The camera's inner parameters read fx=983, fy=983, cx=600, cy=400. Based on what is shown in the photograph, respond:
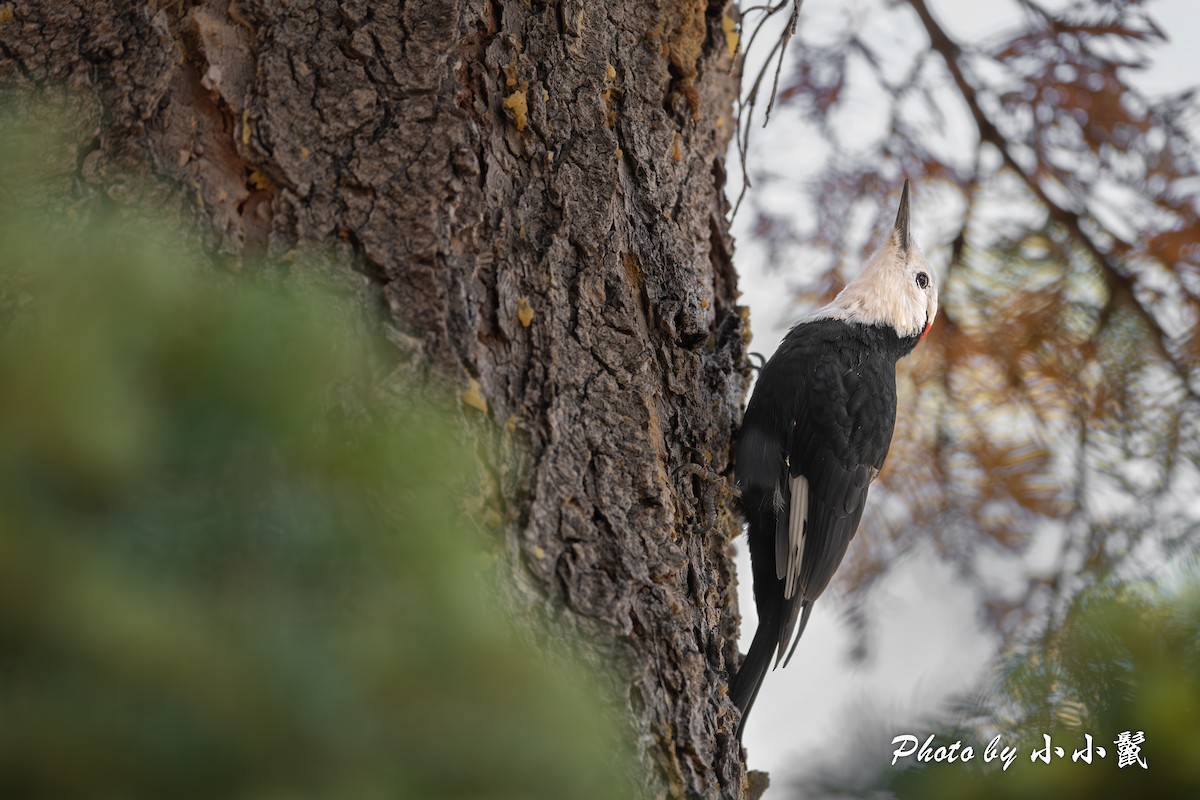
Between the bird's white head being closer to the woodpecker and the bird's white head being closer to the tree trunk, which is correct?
the woodpecker

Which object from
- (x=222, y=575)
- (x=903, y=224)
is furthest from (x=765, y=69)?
(x=222, y=575)

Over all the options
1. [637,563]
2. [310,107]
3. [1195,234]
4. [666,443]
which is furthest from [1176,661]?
[1195,234]

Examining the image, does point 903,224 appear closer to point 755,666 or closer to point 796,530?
point 796,530

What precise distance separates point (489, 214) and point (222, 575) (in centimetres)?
110

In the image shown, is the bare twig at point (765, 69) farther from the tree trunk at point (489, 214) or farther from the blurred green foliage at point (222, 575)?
the blurred green foliage at point (222, 575)

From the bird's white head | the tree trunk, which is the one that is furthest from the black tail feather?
the bird's white head

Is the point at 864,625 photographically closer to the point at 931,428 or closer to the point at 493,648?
the point at 931,428

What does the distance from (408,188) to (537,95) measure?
310 millimetres

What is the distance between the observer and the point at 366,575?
455 mm

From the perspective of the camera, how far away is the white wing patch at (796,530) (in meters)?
2.28

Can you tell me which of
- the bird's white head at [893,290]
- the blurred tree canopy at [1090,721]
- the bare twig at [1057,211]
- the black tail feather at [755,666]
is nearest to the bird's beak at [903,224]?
the bird's white head at [893,290]

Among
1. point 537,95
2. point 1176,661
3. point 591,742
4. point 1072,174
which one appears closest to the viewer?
point 591,742

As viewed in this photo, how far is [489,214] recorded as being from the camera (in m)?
1.47

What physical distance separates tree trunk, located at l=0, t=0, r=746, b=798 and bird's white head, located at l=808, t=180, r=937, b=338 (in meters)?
1.15
